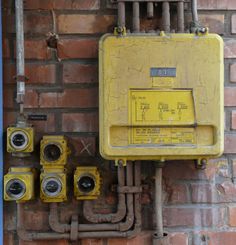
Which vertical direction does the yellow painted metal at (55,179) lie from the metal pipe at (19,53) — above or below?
below

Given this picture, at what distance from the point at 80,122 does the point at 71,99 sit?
74 millimetres

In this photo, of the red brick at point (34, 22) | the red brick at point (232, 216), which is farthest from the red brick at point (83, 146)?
the red brick at point (232, 216)

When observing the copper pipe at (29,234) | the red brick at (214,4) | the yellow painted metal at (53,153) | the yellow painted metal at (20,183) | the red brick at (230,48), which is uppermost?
the red brick at (214,4)

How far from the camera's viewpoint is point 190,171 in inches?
50.5

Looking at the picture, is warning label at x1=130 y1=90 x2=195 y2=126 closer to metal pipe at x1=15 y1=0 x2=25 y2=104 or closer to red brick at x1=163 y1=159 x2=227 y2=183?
red brick at x1=163 y1=159 x2=227 y2=183

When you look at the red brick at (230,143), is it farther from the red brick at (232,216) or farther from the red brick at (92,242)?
the red brick at (92,242)

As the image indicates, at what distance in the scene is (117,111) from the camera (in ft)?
3.74

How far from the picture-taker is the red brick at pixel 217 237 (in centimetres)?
127

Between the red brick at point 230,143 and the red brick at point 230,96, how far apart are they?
97 millimetres

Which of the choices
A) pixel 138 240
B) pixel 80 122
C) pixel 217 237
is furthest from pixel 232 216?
pixel 80 122

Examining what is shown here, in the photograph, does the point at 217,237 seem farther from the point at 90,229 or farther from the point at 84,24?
Result: the point at 84,24

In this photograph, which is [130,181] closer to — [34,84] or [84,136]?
[84,136]

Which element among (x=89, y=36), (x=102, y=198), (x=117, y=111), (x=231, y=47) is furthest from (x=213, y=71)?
(x=102, y=198)

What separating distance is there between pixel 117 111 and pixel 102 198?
293mm
